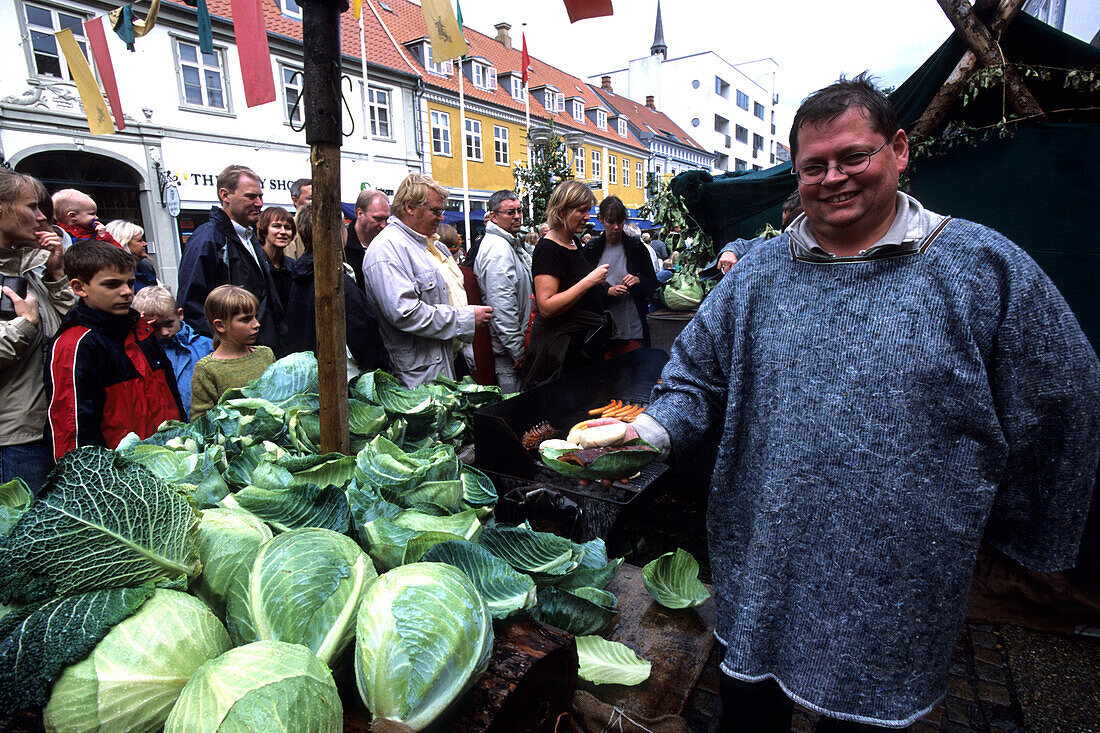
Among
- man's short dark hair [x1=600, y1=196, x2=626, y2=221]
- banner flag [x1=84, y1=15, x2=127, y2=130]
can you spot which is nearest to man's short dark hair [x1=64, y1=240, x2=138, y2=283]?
man's short dark hair [x1=600, y1=196, x2=626, y2=221]

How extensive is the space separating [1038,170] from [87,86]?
7.27 meters

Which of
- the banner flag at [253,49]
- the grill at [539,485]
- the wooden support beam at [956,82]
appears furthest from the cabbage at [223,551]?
the wooden support beam at [956,82]

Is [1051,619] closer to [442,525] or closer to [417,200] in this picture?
[442,525]

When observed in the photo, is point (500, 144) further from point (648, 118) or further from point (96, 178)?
point (648, 118)

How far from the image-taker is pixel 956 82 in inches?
129

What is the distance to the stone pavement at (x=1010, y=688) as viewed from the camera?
2.36 m

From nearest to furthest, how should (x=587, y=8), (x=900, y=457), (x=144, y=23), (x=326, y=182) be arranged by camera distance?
(x=900, y=457) → (x=326, y=182) → (x=587, y=8) → (x=144, y=23)

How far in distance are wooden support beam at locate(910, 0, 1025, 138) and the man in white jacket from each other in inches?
113

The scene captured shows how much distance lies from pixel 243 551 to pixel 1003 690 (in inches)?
127

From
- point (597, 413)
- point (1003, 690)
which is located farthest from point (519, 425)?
point (1003, 690)

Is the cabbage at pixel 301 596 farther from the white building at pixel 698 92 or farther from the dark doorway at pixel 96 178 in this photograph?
the white building at pixel 698 92

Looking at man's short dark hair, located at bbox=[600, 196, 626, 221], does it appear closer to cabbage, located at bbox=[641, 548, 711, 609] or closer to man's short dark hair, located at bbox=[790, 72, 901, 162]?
man's short dark hair, located at bbox=[790, 72, 901, 162]

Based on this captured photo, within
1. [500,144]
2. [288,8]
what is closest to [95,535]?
[288,8]

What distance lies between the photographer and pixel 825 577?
144cm
